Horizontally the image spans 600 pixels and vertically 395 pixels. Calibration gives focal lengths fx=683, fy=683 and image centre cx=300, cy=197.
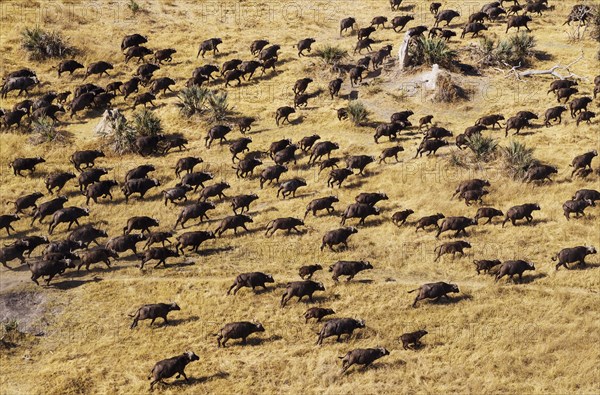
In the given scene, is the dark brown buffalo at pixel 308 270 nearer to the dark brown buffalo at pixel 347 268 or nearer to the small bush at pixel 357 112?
the dark brown buffalo at pixel 347 268

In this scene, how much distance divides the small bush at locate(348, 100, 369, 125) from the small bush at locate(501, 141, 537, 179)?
8.19m

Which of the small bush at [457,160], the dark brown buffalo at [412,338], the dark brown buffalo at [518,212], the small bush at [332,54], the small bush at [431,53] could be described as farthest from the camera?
the small bush at [332,54]

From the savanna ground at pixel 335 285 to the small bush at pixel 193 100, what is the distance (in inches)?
35.6

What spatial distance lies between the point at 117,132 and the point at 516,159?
20977 mm

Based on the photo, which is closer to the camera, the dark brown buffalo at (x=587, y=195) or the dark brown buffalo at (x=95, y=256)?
the dark brown buffalo at (x=95, y=256)

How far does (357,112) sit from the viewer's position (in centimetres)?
3834

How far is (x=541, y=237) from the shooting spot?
29328 mm

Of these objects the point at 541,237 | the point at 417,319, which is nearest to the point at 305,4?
the point at 541,237

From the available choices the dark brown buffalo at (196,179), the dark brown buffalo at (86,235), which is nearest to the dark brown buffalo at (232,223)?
the dark brown buffalo at (196,179)

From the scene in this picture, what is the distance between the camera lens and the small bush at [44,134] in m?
37.9

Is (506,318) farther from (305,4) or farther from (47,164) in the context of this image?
(305,4)

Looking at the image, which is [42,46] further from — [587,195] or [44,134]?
[587,195]

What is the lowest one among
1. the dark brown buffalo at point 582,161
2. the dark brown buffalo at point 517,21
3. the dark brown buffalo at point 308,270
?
the dark brown buffalo at point 308,270

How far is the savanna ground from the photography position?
867 inches
